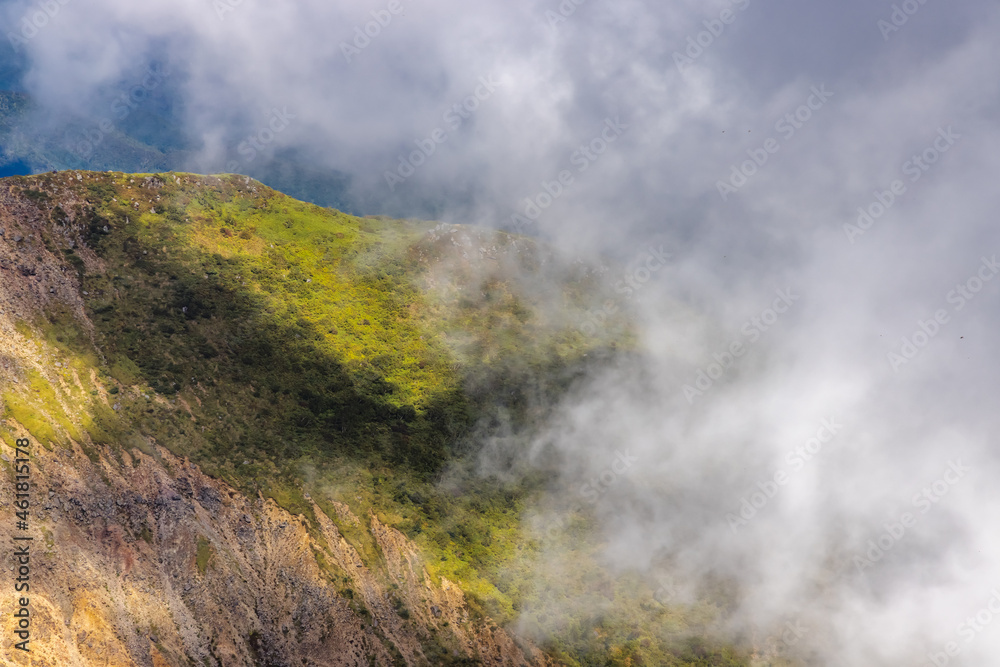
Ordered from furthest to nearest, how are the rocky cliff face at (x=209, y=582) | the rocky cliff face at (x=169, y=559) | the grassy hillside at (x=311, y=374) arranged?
the grassy hillside at (x=311, y=374) → the rocky cliff face at (x=169, y=559) → the rocky cliff face at (x=209, y=582)

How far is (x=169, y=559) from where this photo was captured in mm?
81312

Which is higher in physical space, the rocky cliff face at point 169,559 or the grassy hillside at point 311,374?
the grassy hillside at point 311,374

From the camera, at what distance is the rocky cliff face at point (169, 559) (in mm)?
73500

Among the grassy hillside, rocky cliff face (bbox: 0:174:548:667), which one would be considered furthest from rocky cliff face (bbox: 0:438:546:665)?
the grassy hillside

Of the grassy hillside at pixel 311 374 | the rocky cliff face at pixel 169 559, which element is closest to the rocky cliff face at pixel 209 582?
the rocky cliff face at pixel 169 559

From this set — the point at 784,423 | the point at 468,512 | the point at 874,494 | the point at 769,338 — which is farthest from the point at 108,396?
the point at 769,338

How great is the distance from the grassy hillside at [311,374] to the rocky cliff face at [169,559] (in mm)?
1201

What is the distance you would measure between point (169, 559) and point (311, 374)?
38373 millimetres

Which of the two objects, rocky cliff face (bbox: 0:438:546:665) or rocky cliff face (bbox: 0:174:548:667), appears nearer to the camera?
rocky cliff face (bbox: 0:438:546:665)

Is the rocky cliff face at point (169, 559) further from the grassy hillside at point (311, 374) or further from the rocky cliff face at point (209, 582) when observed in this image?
the grassy hillside at point (311, 374)

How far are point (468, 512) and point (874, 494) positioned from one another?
101258 millimetres

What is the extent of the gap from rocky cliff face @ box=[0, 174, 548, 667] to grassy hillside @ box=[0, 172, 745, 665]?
1201 mm

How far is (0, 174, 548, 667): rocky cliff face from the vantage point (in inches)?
2894

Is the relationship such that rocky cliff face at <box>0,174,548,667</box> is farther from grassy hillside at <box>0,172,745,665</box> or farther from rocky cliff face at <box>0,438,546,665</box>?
grassy hillside at <box>0,172,745,665</box>
